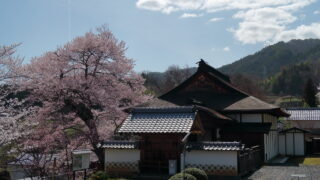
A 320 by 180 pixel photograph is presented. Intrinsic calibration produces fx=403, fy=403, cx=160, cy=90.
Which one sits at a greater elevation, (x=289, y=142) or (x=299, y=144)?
(x=289, y=142)

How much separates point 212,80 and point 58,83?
11.7 metres

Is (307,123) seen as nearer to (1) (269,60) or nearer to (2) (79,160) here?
(2) (79,160)

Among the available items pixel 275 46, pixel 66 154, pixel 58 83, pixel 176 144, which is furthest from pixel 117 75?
pixel 275 46

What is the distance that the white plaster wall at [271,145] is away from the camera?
90.1 ft

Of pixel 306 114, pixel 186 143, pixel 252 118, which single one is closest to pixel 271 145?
pixel 252 118

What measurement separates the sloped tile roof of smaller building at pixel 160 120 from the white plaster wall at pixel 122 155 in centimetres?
152

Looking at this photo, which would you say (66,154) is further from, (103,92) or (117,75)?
(117,75)

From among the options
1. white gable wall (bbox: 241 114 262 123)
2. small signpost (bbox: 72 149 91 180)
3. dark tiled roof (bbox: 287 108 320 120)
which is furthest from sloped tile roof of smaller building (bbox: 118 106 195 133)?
dark tiled roof (bbox: 287 108 320 120)

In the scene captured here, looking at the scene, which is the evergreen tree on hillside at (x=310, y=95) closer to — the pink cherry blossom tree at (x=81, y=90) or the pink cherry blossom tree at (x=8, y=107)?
the pink cherry blossom tree at (x=81, y=90)

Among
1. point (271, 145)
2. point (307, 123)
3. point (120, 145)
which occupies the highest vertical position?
point (120, 145)

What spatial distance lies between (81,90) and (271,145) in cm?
1471

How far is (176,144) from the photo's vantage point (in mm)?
19406

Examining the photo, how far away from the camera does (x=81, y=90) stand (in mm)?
24500

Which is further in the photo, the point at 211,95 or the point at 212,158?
the point at 211,95
